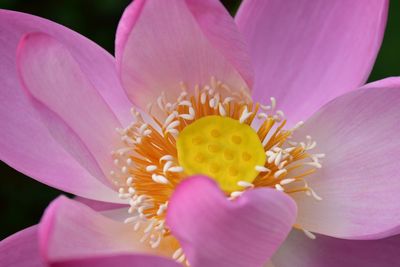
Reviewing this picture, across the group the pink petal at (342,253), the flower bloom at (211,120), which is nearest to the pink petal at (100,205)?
the flower bloom at (211,120)

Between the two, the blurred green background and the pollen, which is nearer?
the pollen

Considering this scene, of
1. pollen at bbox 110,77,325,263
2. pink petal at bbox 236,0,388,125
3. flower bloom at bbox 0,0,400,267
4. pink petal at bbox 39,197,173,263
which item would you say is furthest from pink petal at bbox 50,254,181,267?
pink petal at bbox 236,0,388,125

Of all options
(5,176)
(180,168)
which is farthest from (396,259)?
(5,176)

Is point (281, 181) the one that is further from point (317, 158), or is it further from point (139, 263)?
point (139, 263)

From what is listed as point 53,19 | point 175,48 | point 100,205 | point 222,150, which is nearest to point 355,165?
point 222,150

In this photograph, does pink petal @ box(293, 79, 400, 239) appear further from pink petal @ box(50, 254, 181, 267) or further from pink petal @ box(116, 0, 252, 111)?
pink petal @ box(50, 254, 181, 267)

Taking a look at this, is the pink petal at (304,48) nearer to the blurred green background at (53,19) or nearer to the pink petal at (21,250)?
the blurred green background at (53,19)

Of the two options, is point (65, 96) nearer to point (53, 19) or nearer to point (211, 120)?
point (211, 120)
